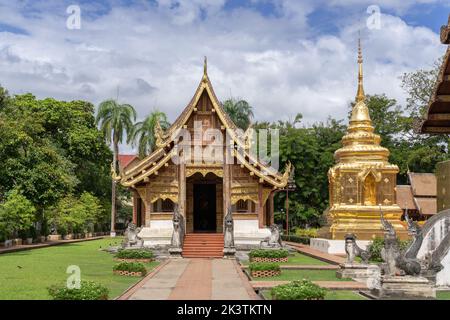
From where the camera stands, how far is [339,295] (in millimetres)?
13242

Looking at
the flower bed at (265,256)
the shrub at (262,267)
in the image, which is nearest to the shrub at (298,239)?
the flower bed at (265,256)

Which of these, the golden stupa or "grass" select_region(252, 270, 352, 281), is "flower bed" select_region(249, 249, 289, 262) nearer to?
"grass" select_region(252, 270, 352, 281)

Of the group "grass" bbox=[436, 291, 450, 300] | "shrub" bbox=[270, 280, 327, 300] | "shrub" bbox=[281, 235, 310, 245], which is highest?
"shrub" bbox=[270, 280, 327, 300]

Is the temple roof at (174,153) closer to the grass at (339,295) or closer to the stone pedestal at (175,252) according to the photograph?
the stone pedestal at (175,252)

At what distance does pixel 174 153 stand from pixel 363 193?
29.7 ft

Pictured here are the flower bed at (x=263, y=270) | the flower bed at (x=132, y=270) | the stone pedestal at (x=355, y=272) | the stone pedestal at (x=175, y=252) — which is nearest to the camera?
the stone pedestal at (x=355, y=272)

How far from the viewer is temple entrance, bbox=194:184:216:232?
3080cm

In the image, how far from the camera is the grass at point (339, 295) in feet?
41.8

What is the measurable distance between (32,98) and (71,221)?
11.7m

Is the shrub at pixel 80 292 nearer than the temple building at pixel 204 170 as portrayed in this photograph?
Yes

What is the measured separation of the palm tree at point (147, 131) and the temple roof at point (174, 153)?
958 inches

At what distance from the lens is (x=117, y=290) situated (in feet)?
45.2

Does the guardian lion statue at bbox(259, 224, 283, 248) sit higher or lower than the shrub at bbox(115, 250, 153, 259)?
higher

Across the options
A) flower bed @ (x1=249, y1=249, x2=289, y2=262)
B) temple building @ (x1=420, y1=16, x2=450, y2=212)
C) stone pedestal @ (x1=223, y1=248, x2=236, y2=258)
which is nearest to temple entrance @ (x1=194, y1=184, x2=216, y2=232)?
stone pedestal @ (x1=223, y1=248, x2=236, y2=258)
